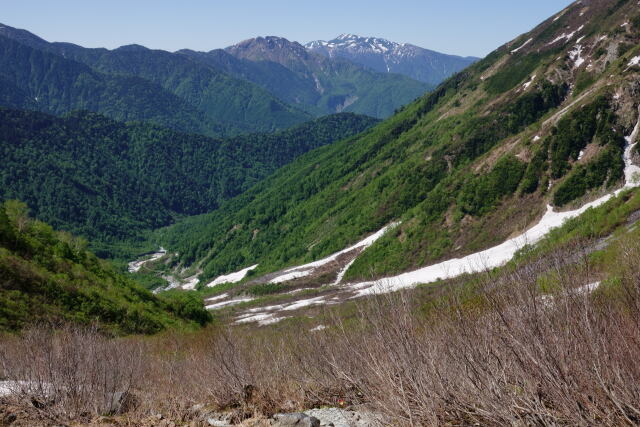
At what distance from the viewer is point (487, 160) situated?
7788 cm

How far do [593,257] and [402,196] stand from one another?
6712 cm

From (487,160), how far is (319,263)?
3613 centimetres

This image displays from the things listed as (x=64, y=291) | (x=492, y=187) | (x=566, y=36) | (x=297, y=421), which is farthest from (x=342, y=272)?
(x=566, y=36)

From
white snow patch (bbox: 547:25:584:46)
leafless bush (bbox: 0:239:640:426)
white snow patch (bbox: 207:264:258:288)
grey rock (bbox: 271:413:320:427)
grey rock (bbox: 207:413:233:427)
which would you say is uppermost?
white snow patch (bbox: 547:25:584:46)

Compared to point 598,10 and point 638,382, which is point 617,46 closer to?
point 598,10

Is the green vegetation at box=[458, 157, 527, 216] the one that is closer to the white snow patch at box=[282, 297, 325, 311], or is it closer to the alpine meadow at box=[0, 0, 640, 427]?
the alpine meadow at box=[0, 0, 640, 427]

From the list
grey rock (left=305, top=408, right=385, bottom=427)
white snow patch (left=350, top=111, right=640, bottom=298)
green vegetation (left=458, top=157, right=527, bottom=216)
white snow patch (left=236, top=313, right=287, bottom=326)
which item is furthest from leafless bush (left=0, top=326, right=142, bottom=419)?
green vegetation (left=458, top=157, right=527, bottom=216)

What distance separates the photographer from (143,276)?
170750 mm

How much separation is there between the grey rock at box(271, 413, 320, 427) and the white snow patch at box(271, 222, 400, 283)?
250ft

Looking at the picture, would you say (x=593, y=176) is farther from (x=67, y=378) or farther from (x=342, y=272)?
(x=67, y=378)

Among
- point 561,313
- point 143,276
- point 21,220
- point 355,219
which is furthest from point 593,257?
point 143,276

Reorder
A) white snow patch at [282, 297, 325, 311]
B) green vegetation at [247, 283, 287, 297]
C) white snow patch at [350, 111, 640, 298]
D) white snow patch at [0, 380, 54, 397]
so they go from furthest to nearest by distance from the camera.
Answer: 1. green vegetation at [247, 283, 287, 297]
2. white snow patch at [282, 297, 325, 311]
3. white snow patch at [350, 111, 640, 298]
4. white snow patch at [0, 380, 54, 397]

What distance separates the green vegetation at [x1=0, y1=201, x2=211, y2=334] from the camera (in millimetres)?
32656

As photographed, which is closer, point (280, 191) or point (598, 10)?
point (598, 10)
